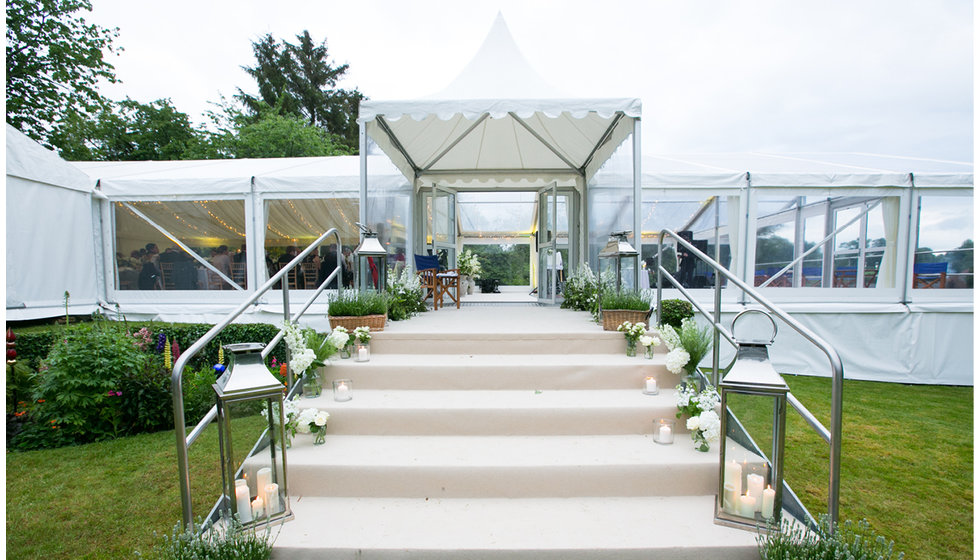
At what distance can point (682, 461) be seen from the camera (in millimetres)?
2127

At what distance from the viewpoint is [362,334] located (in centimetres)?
307

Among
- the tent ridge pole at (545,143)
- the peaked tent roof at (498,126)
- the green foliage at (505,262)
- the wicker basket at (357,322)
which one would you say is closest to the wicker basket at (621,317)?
the peaked tent roof at (498,126)

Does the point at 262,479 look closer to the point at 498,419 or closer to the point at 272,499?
the point at 272,499

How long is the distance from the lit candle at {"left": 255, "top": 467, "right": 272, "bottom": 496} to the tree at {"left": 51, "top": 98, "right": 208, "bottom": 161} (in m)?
16.0

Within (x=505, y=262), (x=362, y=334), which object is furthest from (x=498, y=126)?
(x=505, y=262)

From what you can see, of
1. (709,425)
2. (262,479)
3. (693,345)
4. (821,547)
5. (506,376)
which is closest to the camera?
(821,547)

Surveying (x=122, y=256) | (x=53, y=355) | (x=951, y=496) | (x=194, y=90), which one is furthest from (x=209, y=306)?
(x=194, y=90)

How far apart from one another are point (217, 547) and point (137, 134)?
60.3 feet

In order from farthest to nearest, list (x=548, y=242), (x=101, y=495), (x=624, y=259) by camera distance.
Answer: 1. (x=548, y=242)
2. (x=624, y=259)
3. (x=101, y=495)

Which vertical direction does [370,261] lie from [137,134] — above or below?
below

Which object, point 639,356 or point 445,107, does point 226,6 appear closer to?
point 445,107

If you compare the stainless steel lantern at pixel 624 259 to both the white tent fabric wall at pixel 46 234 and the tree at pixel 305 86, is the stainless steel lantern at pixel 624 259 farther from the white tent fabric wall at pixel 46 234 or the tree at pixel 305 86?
the tree at pixel 305 86

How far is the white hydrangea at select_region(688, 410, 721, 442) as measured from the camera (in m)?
2.22

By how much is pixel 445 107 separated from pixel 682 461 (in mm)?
3392
